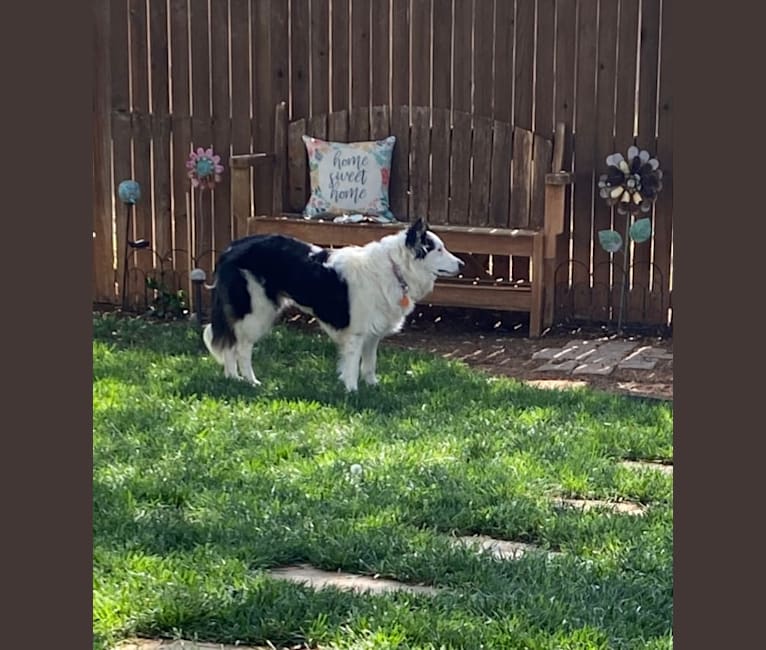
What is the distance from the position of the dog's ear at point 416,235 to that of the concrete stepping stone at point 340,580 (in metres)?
3.62

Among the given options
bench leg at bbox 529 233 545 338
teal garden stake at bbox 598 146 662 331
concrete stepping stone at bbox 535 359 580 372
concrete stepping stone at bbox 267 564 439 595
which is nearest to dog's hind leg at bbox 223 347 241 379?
concrete stepping stone at bbox 535 359 580 372

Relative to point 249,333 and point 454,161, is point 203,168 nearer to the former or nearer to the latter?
point 454,161

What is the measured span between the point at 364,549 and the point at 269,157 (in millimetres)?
6094

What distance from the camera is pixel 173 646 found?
3336 mm

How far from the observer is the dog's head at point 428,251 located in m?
7.38

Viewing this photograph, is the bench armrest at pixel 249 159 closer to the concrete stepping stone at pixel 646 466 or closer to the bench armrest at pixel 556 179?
the bench armrest at pixel 556 179

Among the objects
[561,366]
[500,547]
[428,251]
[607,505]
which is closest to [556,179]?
[561,366]

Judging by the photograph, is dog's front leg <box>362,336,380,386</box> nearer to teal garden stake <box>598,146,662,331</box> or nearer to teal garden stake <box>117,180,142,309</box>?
teal garden stake <box>598,146,662,331</box>

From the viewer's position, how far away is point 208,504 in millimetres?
4594

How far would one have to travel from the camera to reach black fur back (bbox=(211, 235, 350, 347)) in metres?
7.23

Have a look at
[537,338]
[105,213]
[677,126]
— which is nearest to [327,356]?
[537,338]

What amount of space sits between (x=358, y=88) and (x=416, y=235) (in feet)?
9.26

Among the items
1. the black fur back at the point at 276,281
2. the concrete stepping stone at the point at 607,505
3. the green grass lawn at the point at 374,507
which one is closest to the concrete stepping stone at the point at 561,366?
the green grass lawn at the point at 374,507

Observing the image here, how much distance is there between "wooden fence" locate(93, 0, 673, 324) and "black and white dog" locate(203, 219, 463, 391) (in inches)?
89.3
